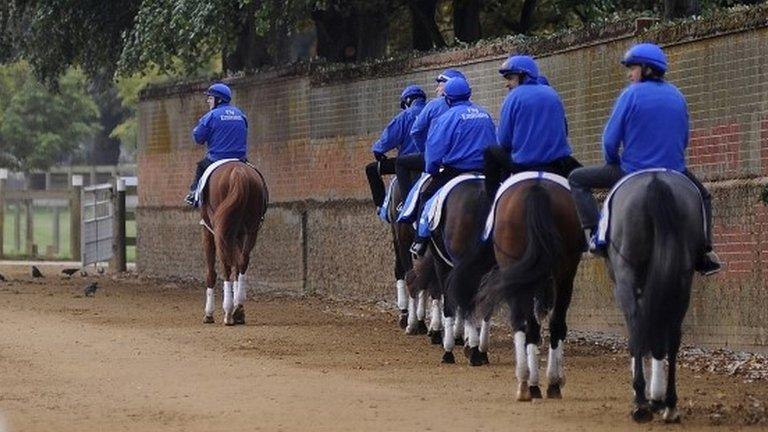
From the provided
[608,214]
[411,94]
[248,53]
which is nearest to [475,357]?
[608,214]

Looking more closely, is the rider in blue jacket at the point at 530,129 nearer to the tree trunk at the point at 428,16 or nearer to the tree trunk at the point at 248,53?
the tree trunk at the point at 428,16

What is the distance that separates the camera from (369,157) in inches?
991

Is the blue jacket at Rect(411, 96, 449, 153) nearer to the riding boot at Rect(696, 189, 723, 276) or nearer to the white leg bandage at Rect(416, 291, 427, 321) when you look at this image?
the white leg bandage at Rect(416, 291, 427, 321)

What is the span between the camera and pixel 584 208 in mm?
13062

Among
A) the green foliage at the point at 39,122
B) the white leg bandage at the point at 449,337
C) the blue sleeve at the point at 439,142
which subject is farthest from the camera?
the green foliage at the point at 39,122

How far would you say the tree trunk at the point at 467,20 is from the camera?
27312mm

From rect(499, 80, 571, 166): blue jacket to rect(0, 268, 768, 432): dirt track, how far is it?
5.29 ft

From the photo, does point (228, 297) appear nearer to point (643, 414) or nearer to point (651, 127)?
point (651, 127)

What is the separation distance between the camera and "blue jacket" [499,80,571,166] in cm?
1392

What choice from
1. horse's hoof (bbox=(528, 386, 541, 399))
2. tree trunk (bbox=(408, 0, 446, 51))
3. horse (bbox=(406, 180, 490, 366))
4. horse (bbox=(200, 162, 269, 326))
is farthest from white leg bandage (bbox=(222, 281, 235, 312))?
horse's hoof (bbox=(528, 386, 541, 399))

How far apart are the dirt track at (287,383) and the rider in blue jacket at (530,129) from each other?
1.55 metres

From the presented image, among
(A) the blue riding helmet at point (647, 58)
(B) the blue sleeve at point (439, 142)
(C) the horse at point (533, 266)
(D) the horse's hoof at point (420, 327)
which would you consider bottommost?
(D) the horse's hoof at point (420, 327)

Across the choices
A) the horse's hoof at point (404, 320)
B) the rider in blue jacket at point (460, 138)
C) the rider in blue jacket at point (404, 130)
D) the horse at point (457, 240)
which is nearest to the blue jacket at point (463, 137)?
the rider in blue jacket at point (460, 138)

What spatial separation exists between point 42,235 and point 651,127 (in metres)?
51.3
